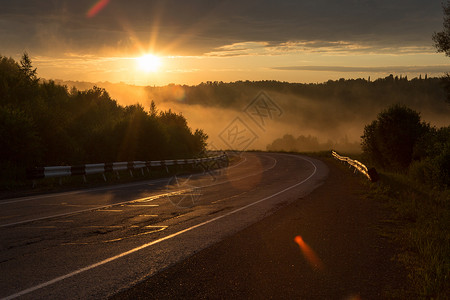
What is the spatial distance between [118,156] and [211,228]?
26563 mm

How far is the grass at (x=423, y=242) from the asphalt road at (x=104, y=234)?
3.48m

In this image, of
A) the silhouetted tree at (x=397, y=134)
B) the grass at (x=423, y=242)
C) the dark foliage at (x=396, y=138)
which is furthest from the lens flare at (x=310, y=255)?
the silhouetted tree at (x=397, y=134)

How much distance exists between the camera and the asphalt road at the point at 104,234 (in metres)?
5.47

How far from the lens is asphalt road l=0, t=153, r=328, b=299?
5469 mm

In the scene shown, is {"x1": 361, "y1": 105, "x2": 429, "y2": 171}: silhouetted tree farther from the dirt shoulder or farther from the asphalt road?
the dirt shoulder

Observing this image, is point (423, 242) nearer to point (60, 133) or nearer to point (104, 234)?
point (104, 234)

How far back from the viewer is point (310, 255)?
7.02m

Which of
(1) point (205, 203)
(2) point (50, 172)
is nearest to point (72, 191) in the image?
(2) point (50, 172)

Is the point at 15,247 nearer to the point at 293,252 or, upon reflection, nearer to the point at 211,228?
→ the point at 211,228

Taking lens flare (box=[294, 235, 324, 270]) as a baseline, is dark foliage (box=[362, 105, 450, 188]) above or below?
below

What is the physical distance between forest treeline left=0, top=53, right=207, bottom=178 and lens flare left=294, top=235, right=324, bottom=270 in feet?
53.1

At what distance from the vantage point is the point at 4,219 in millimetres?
9945

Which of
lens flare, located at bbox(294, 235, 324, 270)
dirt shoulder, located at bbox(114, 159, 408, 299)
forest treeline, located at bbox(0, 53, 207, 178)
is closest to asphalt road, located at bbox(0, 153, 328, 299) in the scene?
dirt shoulder, located at bbox(114, 159, 408, 299)

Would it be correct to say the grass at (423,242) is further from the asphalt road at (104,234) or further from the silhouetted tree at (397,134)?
the silhouetted tree at (397,134)
